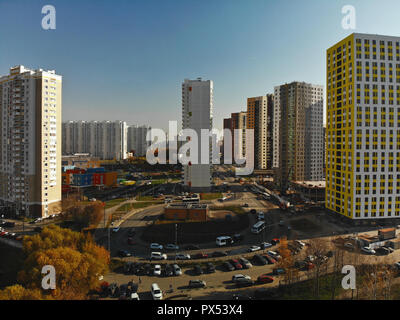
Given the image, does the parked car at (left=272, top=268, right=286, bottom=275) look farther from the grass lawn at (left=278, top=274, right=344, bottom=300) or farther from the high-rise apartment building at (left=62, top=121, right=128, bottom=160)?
the high-rise apartment building at (left=62, top=121, right=128, bottom=160)

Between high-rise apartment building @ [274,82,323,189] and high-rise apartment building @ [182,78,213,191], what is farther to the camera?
high-rise apartment building @ [274,82,323,189]

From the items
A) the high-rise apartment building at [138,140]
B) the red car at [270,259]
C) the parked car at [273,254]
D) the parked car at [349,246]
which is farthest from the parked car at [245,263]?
the high-rise apartment building at [138,140]

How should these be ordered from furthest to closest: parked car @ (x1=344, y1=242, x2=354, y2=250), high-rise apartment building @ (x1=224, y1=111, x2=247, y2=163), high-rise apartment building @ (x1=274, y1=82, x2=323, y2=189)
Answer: high-rise apartment building @ (x1=224, y1=111, x2=247, y2=163)
high-rise apartment building @ (x1=274, y1=82, x2=323, y2=189)
parked car @ (x1=344, y1=242, x2=354, y2=250)

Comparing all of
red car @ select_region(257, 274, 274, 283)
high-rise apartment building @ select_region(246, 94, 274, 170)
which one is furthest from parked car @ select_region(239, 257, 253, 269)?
high-rise apartment building @ select_region(246, 94, 274, 170)

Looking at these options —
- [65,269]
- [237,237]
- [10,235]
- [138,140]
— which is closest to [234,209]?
[237,237]

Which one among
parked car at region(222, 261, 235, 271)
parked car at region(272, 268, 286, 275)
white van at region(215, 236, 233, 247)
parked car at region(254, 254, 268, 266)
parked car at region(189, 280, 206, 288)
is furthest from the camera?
white van at region(215, 236, 233, 247)

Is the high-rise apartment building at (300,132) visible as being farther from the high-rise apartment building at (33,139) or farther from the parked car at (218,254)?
the high-rise apartment building at (33,139)
